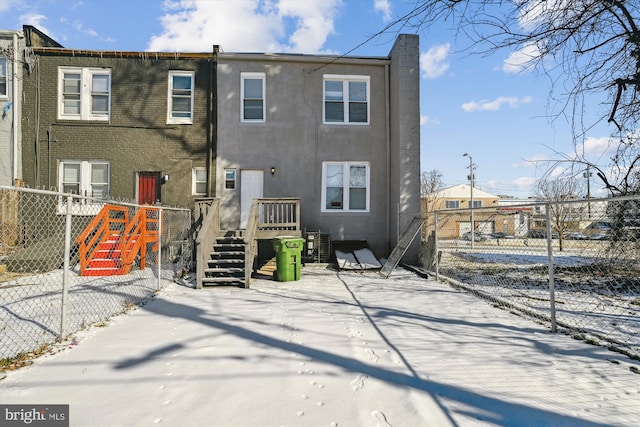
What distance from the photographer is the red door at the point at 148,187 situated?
1155cm

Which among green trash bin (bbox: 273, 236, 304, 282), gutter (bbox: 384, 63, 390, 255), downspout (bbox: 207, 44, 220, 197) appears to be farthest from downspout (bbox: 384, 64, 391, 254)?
downspout (bbox: 207, 44, 220, 197)

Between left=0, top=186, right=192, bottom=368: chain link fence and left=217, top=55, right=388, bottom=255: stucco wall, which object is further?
left=217, top=55, right=388, bottom=255: stucco wall

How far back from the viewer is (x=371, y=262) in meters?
10.2

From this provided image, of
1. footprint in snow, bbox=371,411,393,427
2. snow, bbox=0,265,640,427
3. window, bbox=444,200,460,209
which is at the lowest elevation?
footprint in snow, bbox=371,411,393,427

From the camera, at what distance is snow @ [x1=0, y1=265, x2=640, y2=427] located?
2615 millimetres

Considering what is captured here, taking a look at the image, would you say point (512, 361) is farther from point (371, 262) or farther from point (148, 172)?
point (148, 172)

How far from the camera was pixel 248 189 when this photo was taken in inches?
452

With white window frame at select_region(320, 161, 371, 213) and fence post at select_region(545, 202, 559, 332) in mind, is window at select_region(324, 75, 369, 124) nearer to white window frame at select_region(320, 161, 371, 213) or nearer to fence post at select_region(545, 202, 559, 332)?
white window frame at select_region(320, 161, 371, 213)

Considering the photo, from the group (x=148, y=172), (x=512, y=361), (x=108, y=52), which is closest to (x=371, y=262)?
(x=512, y=361)

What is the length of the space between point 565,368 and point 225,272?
22.2ft

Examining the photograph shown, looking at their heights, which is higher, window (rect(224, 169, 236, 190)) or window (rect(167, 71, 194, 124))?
window (rect(167, 71, 194, 124))

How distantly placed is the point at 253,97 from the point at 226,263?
242 inches

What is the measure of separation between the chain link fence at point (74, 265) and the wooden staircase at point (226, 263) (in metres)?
1.04

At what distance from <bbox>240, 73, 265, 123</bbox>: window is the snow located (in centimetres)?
798
